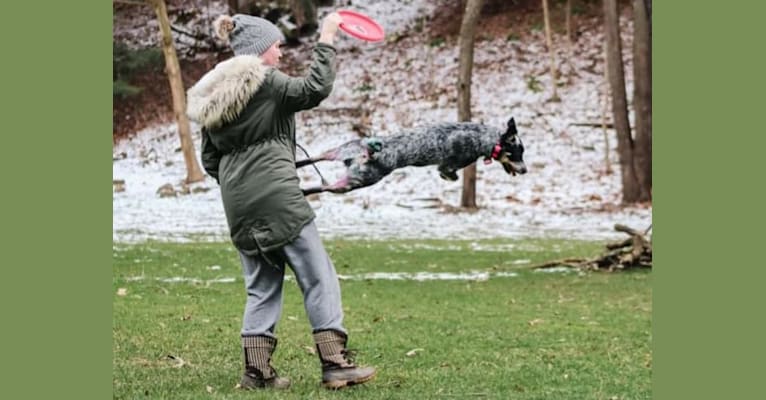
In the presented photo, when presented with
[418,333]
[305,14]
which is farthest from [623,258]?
[305,14]

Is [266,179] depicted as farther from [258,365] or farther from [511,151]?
[511,151]

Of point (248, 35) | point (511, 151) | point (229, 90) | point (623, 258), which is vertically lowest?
point (623, 258)

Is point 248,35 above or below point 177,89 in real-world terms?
below

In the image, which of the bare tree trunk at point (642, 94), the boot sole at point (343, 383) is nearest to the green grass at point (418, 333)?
the boot sole at point (343, 383)

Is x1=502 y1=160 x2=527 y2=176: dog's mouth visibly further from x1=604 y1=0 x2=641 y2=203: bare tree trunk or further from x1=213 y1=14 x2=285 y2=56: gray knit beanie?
x1=604 y1=0 x2=641 y2=203: bare tree trunk

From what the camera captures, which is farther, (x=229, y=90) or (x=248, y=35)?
(x=248, y=35)

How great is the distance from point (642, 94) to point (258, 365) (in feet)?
59.9

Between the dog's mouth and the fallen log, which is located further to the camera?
the fallen log

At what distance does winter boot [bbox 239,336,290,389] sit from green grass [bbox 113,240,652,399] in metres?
0.08

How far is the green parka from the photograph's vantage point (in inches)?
204

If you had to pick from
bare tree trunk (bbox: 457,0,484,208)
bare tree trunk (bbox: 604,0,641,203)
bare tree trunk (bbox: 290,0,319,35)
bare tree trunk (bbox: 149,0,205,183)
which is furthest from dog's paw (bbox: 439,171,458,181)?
bare tree trunk (bbox: 290,0,319,35)

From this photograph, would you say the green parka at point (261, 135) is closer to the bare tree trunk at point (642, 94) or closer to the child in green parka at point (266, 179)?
the child in green parka at point (266, 179)

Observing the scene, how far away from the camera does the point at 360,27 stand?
5.17m

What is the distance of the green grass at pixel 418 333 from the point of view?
558cm
